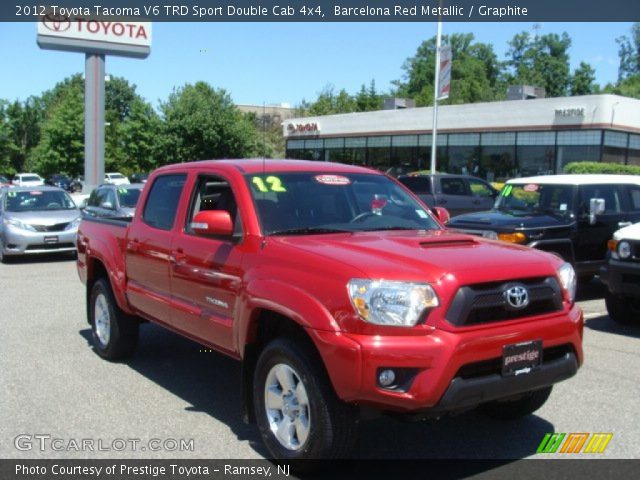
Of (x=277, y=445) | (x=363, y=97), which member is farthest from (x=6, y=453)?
(x=363, y=97)

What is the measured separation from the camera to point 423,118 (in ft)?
126

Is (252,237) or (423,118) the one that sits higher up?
(423,118)

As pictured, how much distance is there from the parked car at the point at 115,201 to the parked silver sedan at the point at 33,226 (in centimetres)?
63

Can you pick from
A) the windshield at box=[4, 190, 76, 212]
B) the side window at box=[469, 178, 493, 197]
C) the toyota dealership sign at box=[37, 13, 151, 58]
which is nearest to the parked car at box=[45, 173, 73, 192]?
the toyota dealership sign at box=[37, 13, 151, 58]

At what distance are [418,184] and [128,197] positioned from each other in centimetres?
752

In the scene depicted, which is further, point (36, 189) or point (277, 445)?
point (36, 189)

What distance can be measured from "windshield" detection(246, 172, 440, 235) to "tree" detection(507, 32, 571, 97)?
90611mm

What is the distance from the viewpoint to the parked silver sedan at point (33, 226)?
1483 cm

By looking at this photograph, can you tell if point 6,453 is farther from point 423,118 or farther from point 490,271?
point 423,118

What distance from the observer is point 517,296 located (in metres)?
4.03

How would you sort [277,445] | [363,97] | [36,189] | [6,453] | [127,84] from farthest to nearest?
[127,84] < [363,97] < [36,189] < [6,453] < [277,445]

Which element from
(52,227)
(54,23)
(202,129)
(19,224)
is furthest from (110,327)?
(202,129)

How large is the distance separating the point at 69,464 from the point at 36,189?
44.3ft

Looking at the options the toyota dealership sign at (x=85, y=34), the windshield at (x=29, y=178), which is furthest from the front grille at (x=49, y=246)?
the windshield at (x=29, y=178)
